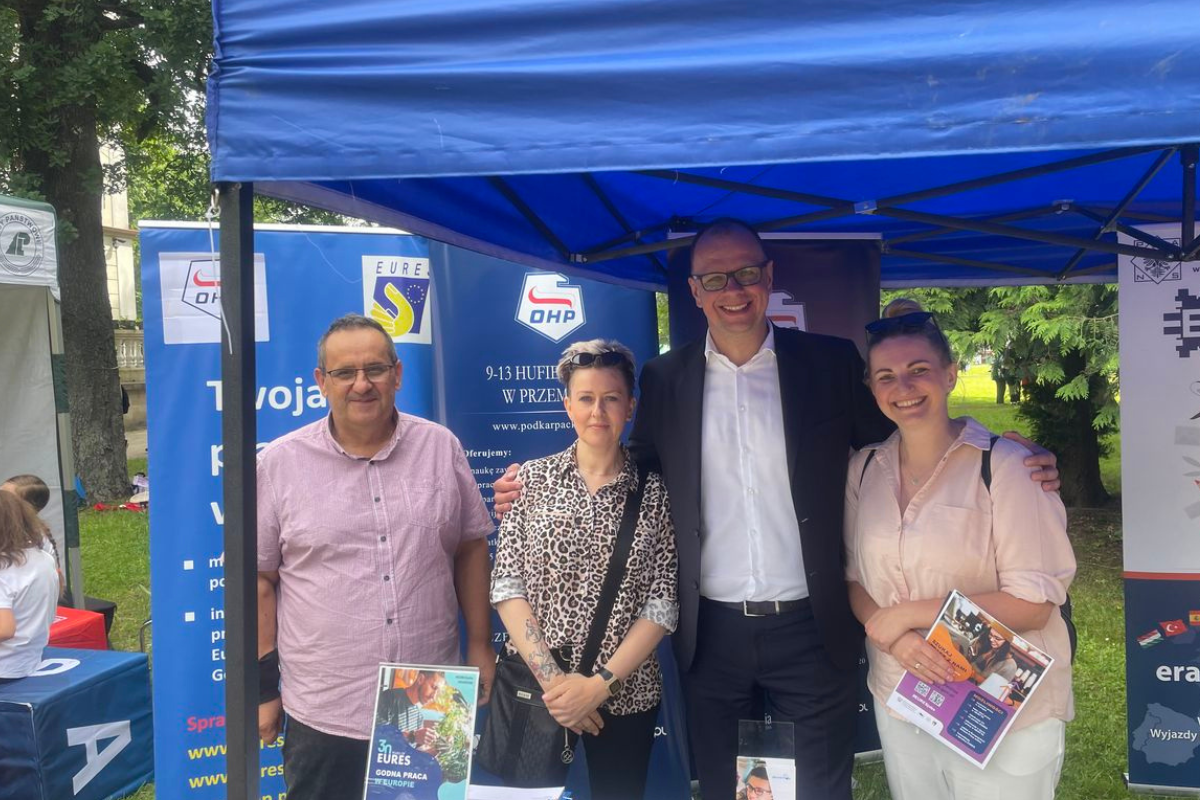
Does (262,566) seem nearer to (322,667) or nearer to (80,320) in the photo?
(322,667)

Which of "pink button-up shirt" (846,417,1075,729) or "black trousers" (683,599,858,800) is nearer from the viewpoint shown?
"pink button-up shirt" (846,417,1075,729)

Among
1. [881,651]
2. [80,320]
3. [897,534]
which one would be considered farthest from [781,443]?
[80,320]

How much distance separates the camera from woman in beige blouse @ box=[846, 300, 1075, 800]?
5.93 feet

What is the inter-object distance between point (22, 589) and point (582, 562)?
2905 millimetres

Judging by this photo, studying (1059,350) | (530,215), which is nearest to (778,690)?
(530,215)

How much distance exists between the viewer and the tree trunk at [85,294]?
980 centimetres

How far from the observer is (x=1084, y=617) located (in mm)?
6199

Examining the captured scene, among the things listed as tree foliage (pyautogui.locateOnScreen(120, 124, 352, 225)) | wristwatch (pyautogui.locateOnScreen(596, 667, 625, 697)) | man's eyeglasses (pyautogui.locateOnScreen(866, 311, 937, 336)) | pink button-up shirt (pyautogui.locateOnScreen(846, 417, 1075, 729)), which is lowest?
wristwatch (pyautogui.locateOnScreen(596, 667, 625, 697))

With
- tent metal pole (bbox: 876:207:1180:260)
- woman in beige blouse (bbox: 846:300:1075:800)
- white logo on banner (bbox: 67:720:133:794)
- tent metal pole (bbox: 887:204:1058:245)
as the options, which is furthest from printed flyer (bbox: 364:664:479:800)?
white logo on banner (bbox: 67:720:133:794)

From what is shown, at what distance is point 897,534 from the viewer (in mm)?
1923

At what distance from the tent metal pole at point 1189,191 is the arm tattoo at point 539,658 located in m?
2.06

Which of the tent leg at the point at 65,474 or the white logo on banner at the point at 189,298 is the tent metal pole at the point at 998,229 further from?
the tent leg at the point at 65,474

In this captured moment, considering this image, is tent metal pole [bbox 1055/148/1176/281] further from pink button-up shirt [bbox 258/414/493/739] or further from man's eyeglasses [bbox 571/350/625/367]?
pink button-up shirt [bbox 258/414/493/739]

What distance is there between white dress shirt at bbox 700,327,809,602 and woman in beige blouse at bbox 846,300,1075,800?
182 mm
